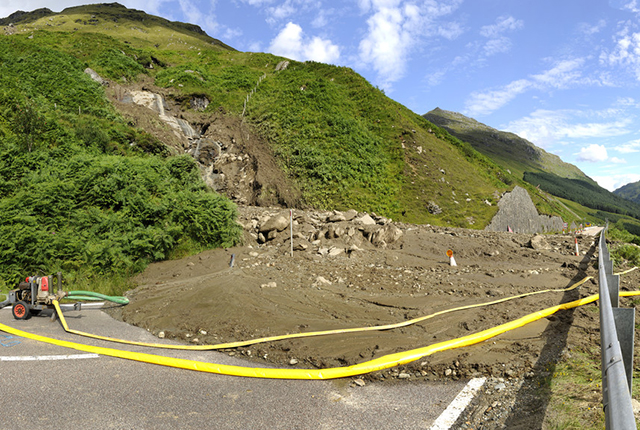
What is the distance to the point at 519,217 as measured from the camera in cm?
2975

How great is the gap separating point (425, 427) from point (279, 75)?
37531mm

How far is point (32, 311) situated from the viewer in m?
7.49

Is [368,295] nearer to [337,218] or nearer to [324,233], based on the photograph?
[324,233]

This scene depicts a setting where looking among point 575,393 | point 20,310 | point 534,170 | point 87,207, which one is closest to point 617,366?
point 575,393

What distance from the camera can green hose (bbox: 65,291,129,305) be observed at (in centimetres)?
809

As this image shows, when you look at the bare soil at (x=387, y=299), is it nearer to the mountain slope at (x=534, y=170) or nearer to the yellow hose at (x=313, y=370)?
the yellow hose at (x=313, y=370)

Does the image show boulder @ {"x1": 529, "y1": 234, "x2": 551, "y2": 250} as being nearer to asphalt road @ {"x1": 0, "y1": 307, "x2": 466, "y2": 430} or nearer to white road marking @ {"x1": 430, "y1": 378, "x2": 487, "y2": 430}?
white road marking @ {"x1": 430, "y1": 378, "x2": 487, "y2": 430}

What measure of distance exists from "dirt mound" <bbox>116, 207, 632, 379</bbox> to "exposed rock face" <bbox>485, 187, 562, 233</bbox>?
12.4 m

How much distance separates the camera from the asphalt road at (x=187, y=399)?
12.0 feet

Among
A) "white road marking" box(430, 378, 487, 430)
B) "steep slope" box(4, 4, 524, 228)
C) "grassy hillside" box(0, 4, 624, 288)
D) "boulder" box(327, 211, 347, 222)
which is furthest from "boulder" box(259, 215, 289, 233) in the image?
"white road marking" box(430, 378, 487, 430)

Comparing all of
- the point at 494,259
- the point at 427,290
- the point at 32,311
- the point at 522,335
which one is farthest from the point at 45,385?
the point at 494,259

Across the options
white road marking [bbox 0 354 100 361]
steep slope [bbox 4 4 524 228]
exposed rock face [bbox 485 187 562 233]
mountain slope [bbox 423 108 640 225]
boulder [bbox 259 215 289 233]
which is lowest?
white road marking [bbox 0 354 100 361]

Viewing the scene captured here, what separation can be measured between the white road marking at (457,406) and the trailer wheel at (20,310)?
26.9 ft

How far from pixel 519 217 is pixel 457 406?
30.5 meters
